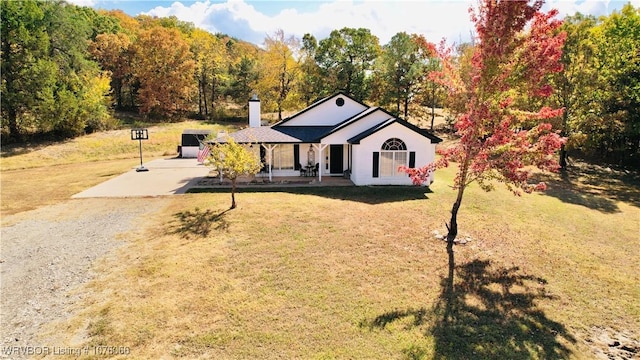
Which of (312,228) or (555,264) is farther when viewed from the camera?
(312,228)

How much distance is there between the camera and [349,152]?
73.0ft

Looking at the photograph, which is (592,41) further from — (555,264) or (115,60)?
(115,60)

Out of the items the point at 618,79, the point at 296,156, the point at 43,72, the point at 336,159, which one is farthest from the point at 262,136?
the point at 618,79

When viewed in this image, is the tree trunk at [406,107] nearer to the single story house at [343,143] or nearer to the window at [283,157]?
the single story house at [343,143]

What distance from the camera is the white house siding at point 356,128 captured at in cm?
2086

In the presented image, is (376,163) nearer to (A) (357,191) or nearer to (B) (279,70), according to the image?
(A) (357,191)

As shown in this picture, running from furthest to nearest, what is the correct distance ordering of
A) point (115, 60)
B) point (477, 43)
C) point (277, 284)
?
point (115, 60) → point (477, 43) → point (277, 284)

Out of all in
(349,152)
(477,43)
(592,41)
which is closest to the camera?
(477,43)

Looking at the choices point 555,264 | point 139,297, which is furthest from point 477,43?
point 139,297

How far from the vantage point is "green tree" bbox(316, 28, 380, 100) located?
40.9 meters

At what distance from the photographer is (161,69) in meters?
45.0

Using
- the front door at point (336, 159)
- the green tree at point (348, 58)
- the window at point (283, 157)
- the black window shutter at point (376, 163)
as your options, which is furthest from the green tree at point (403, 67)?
the black window shutter at point (376, 163)

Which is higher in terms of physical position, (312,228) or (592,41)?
(592,41)

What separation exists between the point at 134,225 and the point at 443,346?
484 inches
